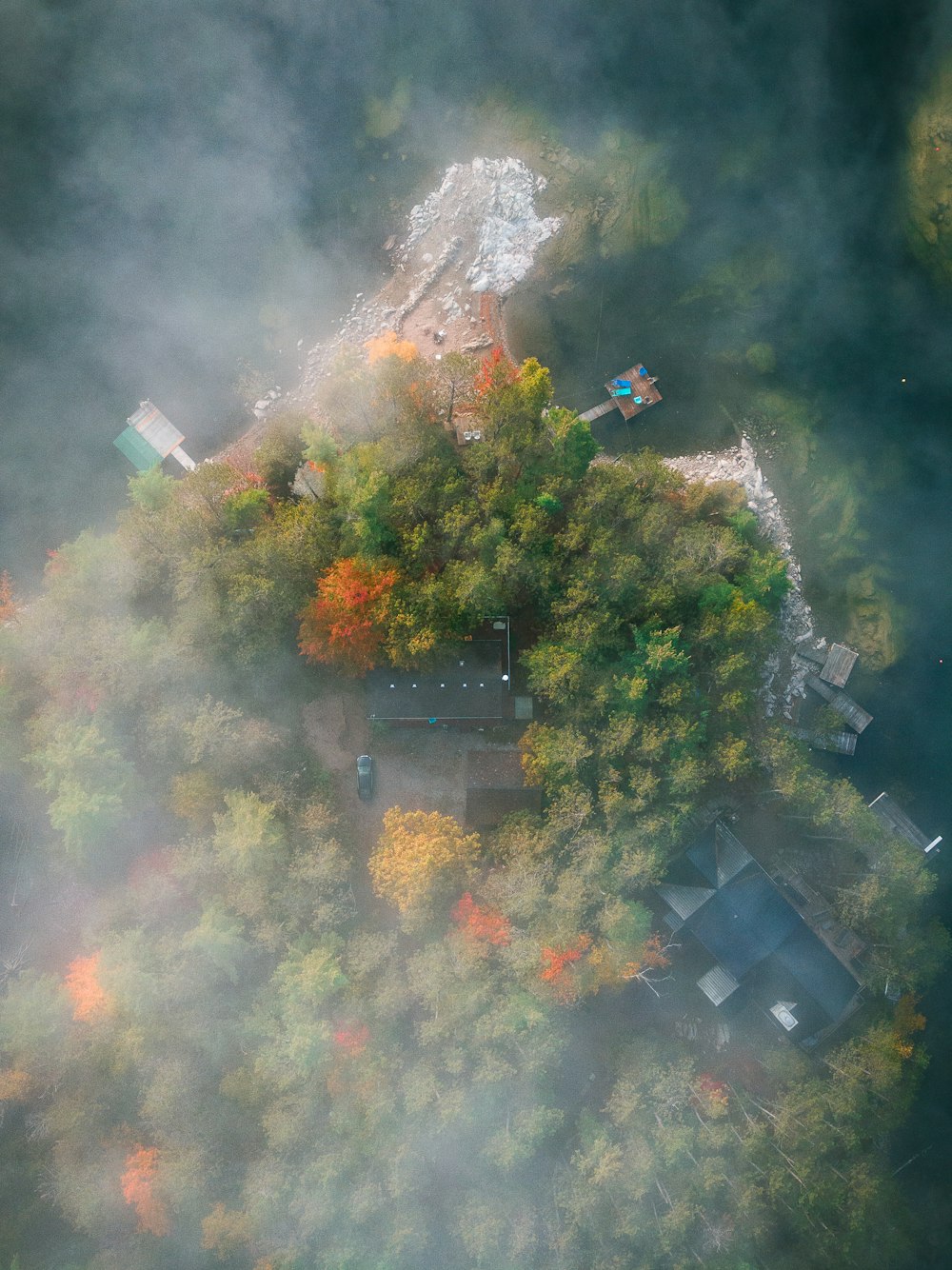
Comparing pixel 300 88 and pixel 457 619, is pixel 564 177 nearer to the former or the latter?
pixel 300 88

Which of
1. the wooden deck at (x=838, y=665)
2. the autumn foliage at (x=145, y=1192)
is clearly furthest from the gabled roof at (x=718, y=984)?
the autumn foliage at (x=145, y=1192)

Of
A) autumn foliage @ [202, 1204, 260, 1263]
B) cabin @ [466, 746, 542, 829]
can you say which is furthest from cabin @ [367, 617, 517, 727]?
autumn foliage @ [202, 1204, 260, 1263]

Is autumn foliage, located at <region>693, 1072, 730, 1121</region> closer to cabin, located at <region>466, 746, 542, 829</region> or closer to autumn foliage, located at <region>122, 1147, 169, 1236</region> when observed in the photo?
cabin, located at <region>466, 746, 542, 829</region>

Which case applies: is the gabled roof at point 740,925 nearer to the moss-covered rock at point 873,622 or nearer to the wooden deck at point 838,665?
the wooden deck at point 838,665

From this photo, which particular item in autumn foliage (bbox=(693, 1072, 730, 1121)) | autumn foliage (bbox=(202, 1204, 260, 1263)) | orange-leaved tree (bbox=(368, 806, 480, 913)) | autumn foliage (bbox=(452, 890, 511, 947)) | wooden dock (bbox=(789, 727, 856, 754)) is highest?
orange-leaved tree (bbox=(368, 806, 480, 913))

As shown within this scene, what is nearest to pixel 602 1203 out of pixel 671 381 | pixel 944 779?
pixel 944 779

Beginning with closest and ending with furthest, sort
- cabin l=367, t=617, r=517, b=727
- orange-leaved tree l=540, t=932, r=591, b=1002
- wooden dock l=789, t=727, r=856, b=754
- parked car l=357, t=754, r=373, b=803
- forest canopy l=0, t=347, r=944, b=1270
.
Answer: orange-leaved tree l=540, t=932, r=591, b=1002 → forest canopy l=0, t=347, r=944, b=1270 → cabin l=367, t=617, r=517, b=727 → parked car l=357, t=754, r=373, b=803 → wooden dock l=789, t=727, r=856, b=754
